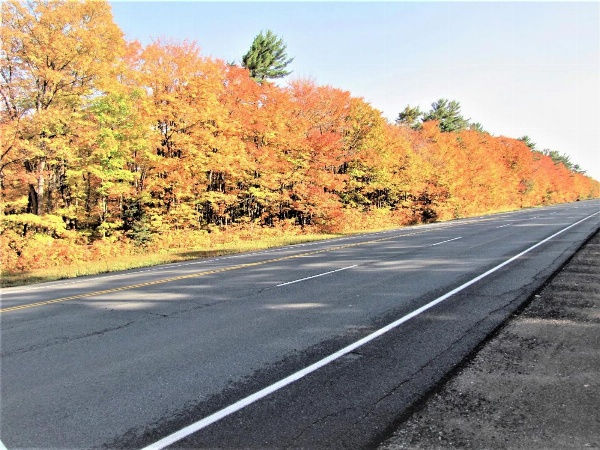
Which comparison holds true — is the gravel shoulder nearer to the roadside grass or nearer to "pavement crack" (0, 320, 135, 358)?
"pavement crack" (0, 320, 135, 358)

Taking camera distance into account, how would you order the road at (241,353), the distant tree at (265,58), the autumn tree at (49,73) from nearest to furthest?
the road at (241,353)
the autumn tree at (49,73)
the distant tree at (265,58)

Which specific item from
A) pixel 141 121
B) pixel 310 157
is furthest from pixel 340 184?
pixel 141 121

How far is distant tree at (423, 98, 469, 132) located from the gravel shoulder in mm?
60991

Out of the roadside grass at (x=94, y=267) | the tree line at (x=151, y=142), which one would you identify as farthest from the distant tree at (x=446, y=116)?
the roadside grass at (x=94, y=267)

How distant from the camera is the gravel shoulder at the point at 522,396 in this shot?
3.13m

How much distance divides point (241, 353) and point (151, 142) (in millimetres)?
19230

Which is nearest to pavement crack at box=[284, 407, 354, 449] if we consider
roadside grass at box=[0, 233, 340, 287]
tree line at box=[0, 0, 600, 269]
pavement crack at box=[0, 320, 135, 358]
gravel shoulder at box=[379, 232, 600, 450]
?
gravel shoulder at box=[379, 232, 600, 450]

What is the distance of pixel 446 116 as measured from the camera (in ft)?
207

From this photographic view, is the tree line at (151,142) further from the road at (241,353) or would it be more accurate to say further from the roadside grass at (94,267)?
the road at (241,353)

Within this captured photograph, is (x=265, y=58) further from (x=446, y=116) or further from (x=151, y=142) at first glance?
(x=446, y=116)

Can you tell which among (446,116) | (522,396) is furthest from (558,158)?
(522,396)

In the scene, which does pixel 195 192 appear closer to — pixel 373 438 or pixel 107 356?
pixel 107 356

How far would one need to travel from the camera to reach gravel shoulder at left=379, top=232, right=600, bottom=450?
3135 mm

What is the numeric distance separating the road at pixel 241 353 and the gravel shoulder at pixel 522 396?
257 millimetres
